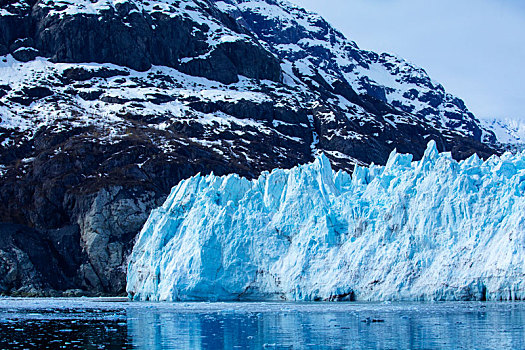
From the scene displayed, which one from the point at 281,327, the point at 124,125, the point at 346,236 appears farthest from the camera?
the point at 124,125


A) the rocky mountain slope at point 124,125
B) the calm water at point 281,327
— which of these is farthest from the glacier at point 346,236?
the rocky mountain slope at point 124,125

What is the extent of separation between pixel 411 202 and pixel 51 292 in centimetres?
5106

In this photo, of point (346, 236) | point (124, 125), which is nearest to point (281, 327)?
point (346, 236)

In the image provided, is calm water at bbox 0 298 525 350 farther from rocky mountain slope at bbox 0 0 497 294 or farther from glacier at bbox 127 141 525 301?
rocky mountain slope at bbox 0 0 497 294

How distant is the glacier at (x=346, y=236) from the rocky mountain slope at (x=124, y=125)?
90.1 ft

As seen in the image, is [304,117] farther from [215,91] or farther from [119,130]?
[119,130]

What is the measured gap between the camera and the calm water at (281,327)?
1179 inches

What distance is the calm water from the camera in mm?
29953

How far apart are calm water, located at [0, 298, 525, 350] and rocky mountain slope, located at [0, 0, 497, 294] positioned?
44.6 m

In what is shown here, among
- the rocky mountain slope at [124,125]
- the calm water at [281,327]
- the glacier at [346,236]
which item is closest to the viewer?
the calm water at [281,327]

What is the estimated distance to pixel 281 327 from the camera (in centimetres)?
3712

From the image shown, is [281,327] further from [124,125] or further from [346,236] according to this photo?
[124,125]

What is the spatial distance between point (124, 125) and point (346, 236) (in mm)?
79436

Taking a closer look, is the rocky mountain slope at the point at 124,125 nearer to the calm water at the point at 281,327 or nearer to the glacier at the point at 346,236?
the glacier at the point at 346,236
